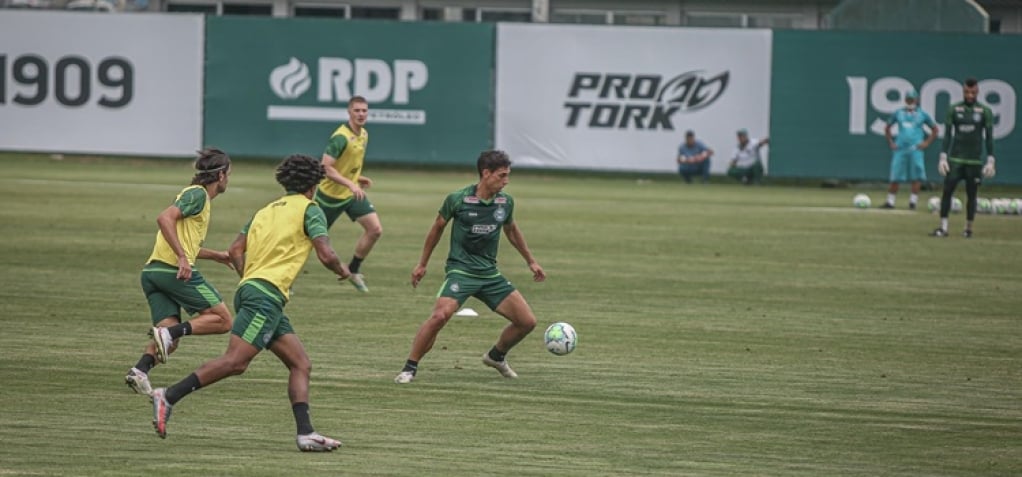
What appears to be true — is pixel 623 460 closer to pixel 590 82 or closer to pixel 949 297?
pixel 949 297

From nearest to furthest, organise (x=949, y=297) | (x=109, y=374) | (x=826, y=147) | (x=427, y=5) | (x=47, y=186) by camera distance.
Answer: (x=109, y=374) < (x=949, y=297) < (x=47, y=186) < (x=826, y=147) < (x=427, y=5)

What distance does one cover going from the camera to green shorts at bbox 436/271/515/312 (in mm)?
12555

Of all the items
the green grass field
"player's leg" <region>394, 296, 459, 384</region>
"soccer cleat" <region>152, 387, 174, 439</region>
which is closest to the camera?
"soccer cleat" <region>152, 387, 174, 439</region>

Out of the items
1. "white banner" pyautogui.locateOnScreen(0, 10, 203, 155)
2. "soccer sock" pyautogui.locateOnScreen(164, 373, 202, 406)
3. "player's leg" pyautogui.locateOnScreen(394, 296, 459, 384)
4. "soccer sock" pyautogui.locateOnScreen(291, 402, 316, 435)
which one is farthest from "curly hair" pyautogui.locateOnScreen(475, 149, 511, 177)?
"white banner" pyautogui.locateOnScreen(0, 10, 203, 155)

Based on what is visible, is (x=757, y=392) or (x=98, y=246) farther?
(x=98, y=246)

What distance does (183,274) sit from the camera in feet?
37.0

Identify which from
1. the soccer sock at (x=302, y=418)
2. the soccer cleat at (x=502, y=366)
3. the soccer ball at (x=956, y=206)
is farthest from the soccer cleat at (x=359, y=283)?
the soccer ball at (x=956, y=206)

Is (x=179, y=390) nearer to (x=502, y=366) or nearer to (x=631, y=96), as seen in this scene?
(x=502, y=366)

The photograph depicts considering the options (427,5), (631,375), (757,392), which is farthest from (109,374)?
(427,5)

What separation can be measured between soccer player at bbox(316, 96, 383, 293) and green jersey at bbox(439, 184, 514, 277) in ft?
20.7

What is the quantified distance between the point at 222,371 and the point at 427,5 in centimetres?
4250

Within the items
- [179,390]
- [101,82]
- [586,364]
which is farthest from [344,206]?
[101,82]

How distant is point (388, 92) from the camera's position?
4047 centimetres

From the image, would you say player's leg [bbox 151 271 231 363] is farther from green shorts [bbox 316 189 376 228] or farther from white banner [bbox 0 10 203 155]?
white banner [bbox 0 10 203 155]
